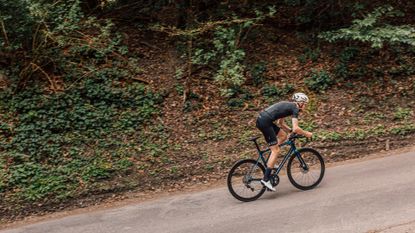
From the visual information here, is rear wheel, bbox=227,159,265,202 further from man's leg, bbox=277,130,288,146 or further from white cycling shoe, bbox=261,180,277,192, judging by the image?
man's leg, bbox=277,130,288,146

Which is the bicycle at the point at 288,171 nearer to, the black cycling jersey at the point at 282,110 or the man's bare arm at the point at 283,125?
the man's bare arm at the point at 283,125

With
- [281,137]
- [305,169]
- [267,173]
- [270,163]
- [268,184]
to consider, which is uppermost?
[281,137]

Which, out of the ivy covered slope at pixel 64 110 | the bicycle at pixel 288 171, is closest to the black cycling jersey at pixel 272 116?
the bicycle at pixel 288 171

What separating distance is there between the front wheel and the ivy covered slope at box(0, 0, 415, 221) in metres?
1.87

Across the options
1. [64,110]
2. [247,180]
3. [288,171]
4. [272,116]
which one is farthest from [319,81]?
[64,110]

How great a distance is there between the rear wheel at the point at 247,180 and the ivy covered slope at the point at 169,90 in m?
1.62

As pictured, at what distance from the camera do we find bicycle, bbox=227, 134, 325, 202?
941 centimetres

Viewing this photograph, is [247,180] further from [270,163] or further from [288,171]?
[288,171]

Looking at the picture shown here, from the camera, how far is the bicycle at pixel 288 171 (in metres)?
9.41

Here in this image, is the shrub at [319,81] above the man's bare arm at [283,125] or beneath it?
above

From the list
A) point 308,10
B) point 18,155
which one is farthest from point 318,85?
point 18,155

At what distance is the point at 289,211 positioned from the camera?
870 centimetres

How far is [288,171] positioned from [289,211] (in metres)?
Answer: 1.11

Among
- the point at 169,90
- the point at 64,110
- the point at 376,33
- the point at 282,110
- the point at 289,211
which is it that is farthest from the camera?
the point at 169,90
